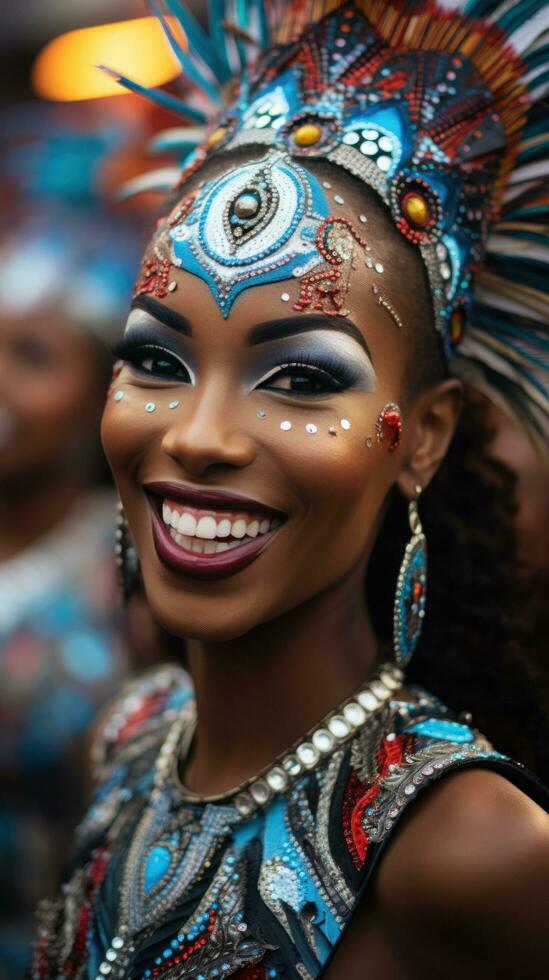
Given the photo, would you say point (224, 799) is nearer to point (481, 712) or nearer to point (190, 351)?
point (481, 712)

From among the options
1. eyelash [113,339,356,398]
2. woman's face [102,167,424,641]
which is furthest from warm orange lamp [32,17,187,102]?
eyelash [113,339,356,398]

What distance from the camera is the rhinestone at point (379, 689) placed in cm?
236

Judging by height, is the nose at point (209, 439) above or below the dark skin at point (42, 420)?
above

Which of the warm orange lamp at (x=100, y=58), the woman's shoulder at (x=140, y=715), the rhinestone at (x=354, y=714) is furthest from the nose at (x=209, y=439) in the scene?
the warm orange lamp at (x=100, y=58)

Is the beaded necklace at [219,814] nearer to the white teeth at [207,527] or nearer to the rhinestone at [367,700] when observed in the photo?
the rhinestone at [367,700]

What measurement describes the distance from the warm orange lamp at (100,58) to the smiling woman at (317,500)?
12.6ft

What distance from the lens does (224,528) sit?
2088 millimetres

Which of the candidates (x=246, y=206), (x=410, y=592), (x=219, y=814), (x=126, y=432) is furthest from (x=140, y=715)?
(x=246, y=206)

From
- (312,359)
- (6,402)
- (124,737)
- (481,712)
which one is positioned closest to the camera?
(312,359)

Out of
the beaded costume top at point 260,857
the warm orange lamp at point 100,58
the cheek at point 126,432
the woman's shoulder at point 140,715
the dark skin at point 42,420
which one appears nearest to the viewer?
the beaded costume top at point 260,857

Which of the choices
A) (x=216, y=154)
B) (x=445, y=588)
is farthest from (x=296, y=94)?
(x=445, y=588)

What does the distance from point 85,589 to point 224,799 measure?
261 centimetres

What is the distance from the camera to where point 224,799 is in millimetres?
2324

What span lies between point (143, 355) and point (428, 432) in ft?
2.15
